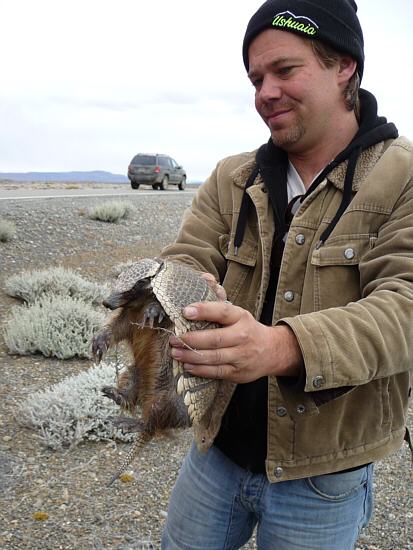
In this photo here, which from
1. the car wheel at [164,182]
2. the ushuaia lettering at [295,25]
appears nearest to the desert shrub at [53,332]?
the ushuaia lettering at [295,25]

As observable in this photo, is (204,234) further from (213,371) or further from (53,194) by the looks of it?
(53,194)

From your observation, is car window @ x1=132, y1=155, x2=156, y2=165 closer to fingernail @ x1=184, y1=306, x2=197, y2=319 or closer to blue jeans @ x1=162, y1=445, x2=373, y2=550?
blue jeans @ x1=162, y1=445, x2=373, y2=550

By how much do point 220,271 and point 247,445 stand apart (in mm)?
673

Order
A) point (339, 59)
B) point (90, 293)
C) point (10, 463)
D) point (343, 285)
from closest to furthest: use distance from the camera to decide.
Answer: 1. point (343, 285)
2. point (339, 59)
3. point (10, 463)
4. point (90, 293)

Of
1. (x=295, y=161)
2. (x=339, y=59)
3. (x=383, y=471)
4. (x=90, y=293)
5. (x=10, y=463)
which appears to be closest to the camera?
(x=339, y=59)

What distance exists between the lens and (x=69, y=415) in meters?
5.30

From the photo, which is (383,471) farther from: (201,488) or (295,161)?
(295,161)

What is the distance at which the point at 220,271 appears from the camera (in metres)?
2.37

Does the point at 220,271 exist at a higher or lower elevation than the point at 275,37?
lower

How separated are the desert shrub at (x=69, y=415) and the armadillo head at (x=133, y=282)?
3.57 m

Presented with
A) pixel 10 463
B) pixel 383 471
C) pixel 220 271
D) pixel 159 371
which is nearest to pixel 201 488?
pixel 159 371

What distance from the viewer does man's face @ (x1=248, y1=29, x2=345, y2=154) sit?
1.99m

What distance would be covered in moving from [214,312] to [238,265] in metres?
0.74

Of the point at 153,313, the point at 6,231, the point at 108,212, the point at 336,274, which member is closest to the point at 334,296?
the point at 336,274
